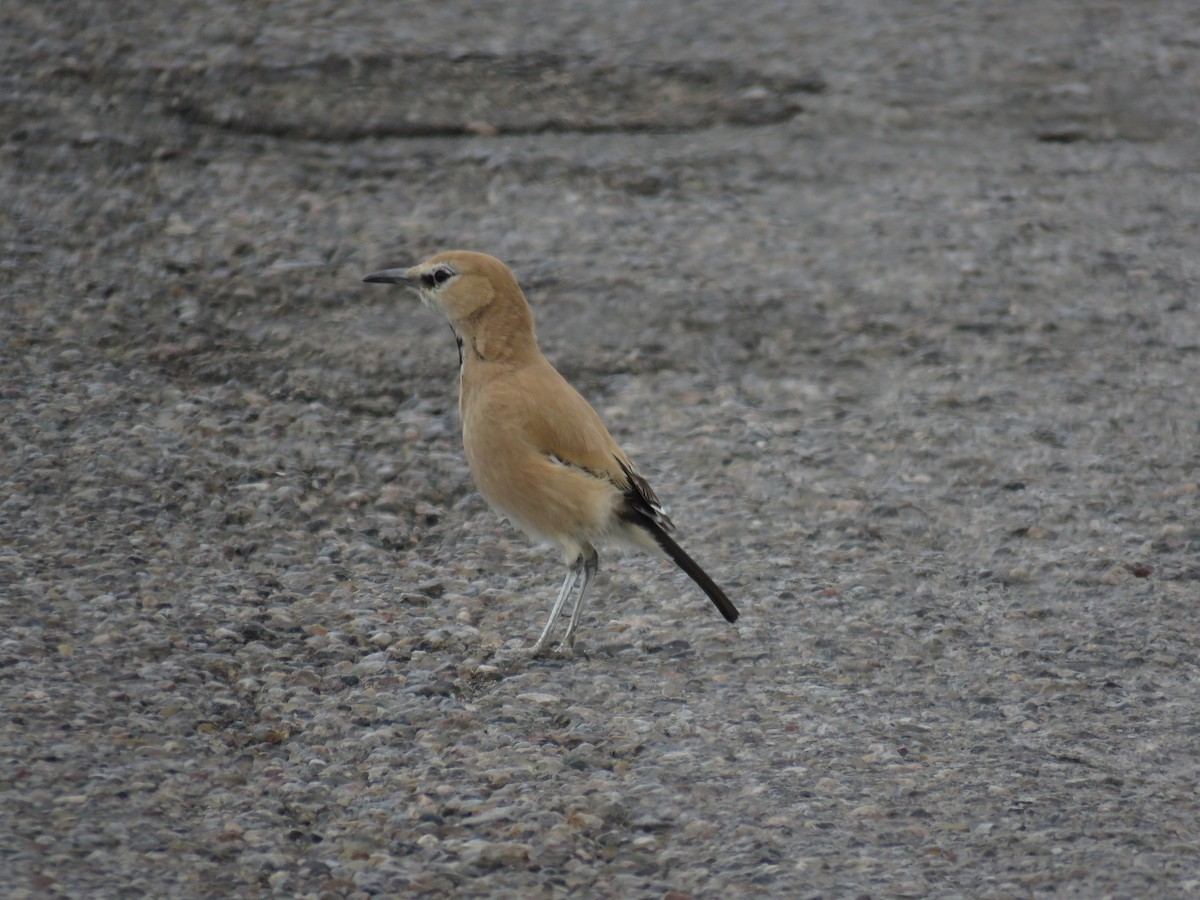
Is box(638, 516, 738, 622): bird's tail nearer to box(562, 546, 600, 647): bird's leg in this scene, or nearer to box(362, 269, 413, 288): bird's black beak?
box(562, 546, 600, 647): bird's leg

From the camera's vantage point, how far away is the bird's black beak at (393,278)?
18.5ft

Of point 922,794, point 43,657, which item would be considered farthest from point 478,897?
point 43,657

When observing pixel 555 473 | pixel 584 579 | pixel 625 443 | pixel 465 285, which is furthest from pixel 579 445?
pixel 625 443

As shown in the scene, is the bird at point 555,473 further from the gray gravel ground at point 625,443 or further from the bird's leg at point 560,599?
the gray gravel ground at point 625,443

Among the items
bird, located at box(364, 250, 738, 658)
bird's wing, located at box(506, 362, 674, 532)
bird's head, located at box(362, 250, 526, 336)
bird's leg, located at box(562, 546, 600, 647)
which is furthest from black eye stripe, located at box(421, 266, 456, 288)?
bird's leg, located at box(562, 546, 600, 647)

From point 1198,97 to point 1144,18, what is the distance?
122 cm

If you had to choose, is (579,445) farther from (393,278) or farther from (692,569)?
(393,278)

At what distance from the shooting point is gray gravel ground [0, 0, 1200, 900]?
412cm

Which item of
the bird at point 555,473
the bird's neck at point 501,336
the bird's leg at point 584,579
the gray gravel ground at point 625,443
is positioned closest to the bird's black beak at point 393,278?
the bird's neck at point 501,336

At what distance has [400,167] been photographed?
324 inches

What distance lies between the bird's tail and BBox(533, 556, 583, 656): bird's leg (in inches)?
13.4

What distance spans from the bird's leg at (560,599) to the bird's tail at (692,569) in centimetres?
34

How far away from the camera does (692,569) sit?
16.1ft

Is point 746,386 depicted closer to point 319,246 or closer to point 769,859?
point 319,246
